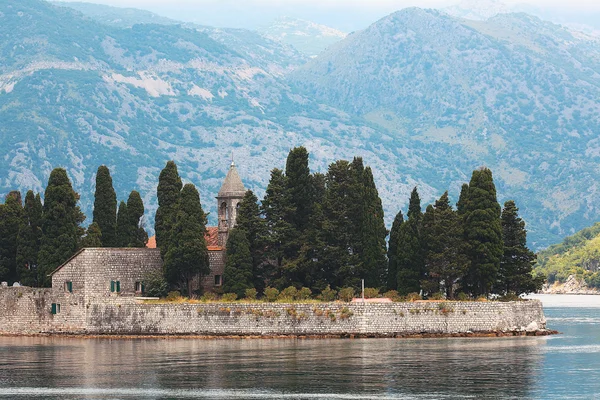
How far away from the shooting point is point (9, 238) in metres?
108

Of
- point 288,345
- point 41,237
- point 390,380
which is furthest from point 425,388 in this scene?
point 41,237

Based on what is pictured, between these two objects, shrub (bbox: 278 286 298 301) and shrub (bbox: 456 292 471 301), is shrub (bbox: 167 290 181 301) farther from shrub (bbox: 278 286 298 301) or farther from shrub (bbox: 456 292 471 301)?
shrub (bbox: 456 292 471 301)

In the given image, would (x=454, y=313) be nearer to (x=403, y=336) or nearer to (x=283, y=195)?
(x=403, y=336)

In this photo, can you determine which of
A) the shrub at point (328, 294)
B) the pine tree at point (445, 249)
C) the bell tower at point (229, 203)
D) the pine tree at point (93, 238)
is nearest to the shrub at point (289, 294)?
the shrub at point (328, 294)

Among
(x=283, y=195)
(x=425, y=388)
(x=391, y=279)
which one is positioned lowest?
(x=425, y=388)

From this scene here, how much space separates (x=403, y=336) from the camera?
9225 centimetres

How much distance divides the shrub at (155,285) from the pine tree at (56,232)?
233 inches

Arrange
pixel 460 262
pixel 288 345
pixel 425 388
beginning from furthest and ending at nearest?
pixel 460 262 < pixel 288 345 < pixel 425 388

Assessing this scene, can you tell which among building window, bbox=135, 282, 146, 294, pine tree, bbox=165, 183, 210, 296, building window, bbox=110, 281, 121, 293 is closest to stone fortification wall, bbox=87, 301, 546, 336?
building window, bbox=110, 281, 121, 293

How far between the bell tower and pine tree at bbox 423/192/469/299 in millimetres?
16536

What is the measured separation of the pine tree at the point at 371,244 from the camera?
99.4m

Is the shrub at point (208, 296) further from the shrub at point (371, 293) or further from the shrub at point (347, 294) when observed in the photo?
the shrub at point (371, 293)

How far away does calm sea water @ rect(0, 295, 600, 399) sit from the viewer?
66188 mm

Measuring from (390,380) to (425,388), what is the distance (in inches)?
129
